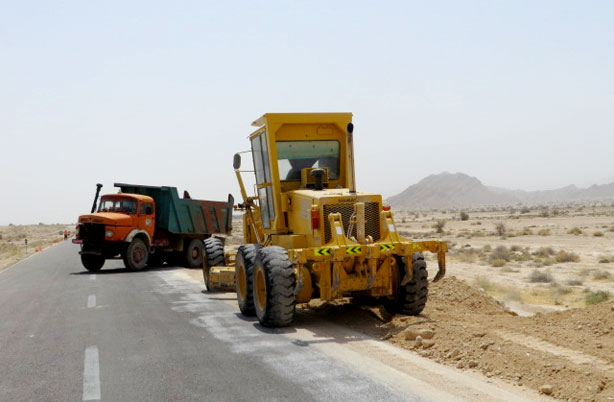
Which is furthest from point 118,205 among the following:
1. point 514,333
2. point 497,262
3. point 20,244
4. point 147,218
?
point 20,244

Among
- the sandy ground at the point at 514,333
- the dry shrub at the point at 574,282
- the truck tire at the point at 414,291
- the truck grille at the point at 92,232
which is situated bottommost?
the dry shrub at the point at 574,282

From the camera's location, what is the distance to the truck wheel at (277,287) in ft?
30.7

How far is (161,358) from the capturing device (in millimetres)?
7773

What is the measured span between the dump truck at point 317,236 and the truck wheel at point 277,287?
2 centimetres

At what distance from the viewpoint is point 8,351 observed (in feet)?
28.1

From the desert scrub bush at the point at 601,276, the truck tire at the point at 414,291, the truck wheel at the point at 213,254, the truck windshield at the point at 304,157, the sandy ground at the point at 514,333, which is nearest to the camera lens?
the sandy ground at the point at 514,333

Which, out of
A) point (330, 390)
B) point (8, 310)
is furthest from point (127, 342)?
point (8, 310)

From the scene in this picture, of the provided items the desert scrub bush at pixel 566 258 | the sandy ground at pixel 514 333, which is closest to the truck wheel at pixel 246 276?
the sandy ground at pixel 514 333

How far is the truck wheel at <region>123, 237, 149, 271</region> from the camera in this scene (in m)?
22.2

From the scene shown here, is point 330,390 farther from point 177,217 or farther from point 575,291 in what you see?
point 177,217

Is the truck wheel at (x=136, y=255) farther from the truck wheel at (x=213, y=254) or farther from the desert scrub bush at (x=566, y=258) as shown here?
the desert scrub bush at (x=566, y=258)

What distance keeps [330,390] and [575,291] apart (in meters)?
11.3

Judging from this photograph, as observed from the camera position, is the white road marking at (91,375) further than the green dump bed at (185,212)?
No

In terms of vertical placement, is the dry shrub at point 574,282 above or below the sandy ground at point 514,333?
below
